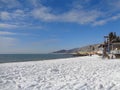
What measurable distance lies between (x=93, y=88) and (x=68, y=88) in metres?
0.79

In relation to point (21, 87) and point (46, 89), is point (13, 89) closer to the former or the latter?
point (21, 87)

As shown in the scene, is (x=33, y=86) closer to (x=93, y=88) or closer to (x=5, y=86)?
(x=5, y=86)

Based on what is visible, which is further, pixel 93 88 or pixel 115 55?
pixel 115 55

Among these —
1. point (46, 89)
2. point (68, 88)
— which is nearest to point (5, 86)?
point (46, 89)

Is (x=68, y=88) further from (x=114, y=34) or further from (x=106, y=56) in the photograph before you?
(x=114, y=34)

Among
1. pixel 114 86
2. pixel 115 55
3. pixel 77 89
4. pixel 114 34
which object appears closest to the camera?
pixel 77 89

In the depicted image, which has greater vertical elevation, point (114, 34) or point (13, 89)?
point (114, 34)

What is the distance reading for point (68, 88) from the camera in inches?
225

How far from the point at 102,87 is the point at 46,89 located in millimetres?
1813

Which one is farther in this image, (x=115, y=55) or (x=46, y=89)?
(x=115, y=55)

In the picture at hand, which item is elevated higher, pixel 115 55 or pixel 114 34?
pixel 114 34

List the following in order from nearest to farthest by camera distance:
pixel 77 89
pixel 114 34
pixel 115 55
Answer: pixel 77 89
pixel 115 55
pixel 114 34

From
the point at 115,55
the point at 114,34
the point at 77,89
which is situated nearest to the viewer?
the point at 77,89

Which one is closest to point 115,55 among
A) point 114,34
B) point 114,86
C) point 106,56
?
point 106,56
